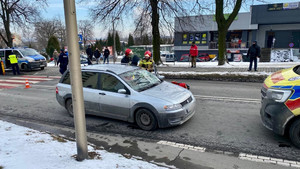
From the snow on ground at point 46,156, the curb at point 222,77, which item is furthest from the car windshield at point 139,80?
the curb at point 222,77

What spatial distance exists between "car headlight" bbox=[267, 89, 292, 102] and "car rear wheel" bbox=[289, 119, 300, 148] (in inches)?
18.2

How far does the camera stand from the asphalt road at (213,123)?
4387mm

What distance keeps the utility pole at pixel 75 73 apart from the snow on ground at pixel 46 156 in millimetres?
266

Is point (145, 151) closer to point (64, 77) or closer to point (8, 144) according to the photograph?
point (8, 144)

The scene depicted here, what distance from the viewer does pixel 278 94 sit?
13.7ft

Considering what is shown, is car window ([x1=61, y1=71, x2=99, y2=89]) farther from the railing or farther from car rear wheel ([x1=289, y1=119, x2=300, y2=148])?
the railing

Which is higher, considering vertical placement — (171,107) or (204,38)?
(204,38)

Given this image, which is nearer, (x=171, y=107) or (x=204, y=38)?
(x=171, y=107)

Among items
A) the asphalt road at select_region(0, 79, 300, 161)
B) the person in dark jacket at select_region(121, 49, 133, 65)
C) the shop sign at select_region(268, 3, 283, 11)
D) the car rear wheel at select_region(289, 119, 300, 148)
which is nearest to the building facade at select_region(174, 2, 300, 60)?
the shop sign at select_region(268, 3, 283, 11)

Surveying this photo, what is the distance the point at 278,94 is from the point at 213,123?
182 cm

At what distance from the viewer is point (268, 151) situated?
4.12m

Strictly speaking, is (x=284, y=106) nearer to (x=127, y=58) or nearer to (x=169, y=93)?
(x=169, y=93)

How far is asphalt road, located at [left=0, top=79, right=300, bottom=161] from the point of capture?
4.39m

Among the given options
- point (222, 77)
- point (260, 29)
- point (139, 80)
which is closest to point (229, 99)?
point (139, 80)
